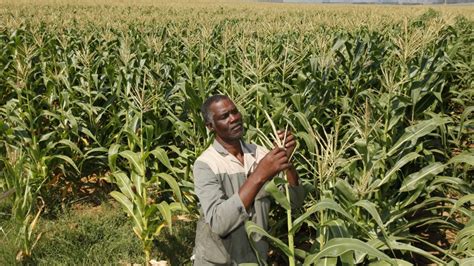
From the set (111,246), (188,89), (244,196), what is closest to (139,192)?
(111,246)

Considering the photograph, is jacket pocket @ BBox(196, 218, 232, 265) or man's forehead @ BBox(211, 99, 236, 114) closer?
man's forehead @ BBox(211, 99, 236, 114)

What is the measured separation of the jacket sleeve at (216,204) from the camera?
2.24 m

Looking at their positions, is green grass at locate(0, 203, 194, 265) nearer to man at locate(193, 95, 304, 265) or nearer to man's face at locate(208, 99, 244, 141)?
man at locate(193, 95, 304, 265)

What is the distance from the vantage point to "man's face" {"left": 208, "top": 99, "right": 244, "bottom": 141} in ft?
8.31

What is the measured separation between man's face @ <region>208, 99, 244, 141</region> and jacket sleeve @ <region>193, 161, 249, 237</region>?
25 centimetres

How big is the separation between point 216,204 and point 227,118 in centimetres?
53

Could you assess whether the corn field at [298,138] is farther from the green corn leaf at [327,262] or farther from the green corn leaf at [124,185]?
the green corn leaf at [327,262]

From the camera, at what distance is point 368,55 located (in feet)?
18.4

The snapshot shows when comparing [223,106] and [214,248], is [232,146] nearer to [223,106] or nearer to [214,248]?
[223,106]

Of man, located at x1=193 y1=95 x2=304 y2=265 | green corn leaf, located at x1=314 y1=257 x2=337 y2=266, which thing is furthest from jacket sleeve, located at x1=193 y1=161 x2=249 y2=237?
green corn leaf, located at x1=314 y1=257 x2=337 y2=266

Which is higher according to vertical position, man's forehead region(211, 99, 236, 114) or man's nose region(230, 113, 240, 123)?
man's forehead region(211, 99, 236, 114)

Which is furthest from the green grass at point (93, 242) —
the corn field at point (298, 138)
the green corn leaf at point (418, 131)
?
the green corn leaf at point (418, 131)

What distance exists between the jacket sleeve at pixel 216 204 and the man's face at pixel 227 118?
25 cm

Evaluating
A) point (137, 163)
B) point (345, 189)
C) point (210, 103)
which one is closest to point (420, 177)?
point (345, 189)
